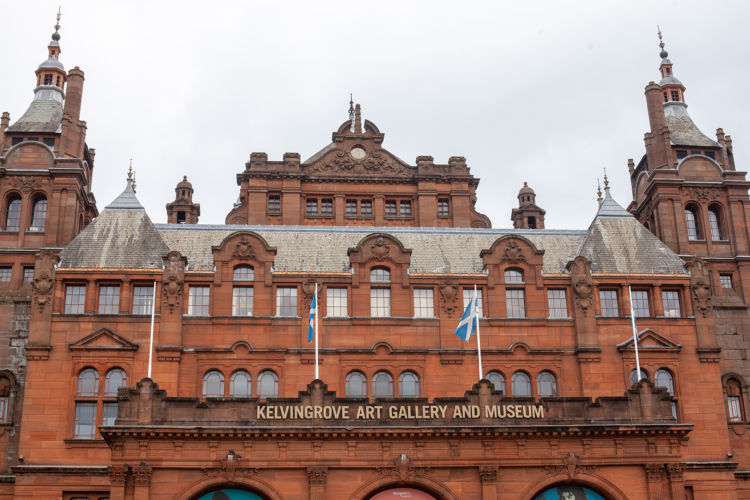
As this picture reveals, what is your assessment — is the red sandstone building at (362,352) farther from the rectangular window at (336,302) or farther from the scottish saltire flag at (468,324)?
the scottish saltire flag at (468,324)

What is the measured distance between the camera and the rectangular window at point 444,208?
77.2 meters

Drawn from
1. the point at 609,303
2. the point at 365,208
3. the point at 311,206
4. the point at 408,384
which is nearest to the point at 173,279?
the point at 408,384

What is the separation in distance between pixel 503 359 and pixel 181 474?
22.6 m

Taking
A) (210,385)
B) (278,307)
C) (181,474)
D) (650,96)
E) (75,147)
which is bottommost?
(181,474)

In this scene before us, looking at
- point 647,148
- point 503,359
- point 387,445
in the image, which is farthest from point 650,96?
point 387,445

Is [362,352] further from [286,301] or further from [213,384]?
[213,384]

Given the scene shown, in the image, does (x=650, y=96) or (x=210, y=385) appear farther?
(x=650, y=96)

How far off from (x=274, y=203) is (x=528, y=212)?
2689 centimetres

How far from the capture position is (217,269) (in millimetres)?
60125

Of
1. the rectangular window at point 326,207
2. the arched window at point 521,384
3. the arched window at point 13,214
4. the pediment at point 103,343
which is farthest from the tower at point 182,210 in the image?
the arched window at point 521,384

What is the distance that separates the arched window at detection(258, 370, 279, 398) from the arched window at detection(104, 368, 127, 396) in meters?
8.35

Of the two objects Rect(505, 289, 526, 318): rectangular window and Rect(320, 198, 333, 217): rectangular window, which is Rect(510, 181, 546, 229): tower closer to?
Rect(320, 198, 333, 217): rectangular window

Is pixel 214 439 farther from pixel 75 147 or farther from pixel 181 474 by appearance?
pixel 75 147

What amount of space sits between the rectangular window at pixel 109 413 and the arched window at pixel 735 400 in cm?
4139
